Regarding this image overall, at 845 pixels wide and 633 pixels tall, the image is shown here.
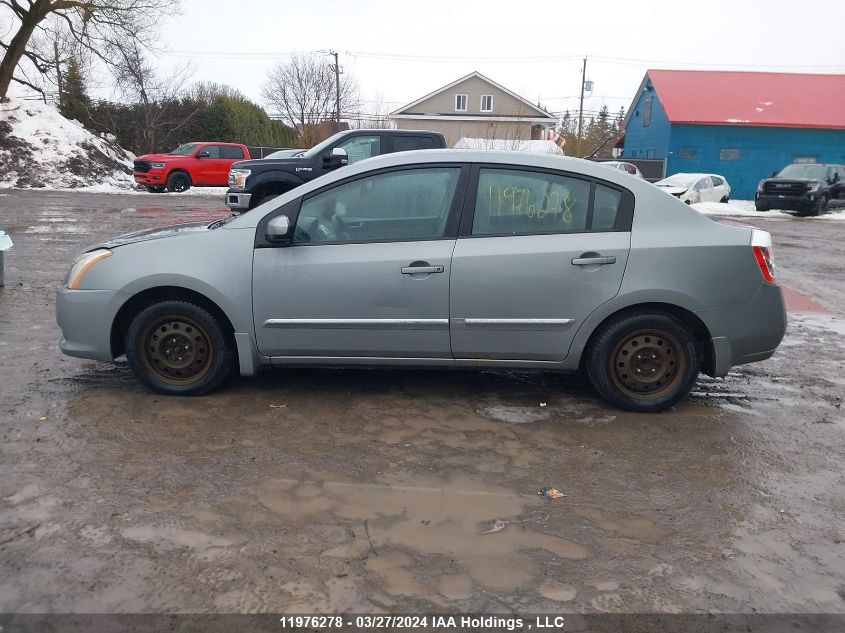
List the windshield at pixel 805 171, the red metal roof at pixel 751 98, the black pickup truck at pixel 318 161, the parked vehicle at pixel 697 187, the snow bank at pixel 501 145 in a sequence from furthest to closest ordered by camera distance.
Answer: the red metal roof at pixel 751 98
the snow bank at pixel 501 145
the windshield at pixel 805 171
the parked vehicle at pixel 697 187
the black pickup truck at pixel 318 161

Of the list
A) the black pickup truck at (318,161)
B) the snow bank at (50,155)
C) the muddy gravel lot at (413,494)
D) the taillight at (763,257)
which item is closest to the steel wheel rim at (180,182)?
the snow bank at (50,155)

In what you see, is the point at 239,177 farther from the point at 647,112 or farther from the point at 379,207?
the point at 647,112

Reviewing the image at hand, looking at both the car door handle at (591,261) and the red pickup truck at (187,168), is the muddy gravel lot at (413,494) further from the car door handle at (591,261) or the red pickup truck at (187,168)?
the red pickup truck at (187,168)

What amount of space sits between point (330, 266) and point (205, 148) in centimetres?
2244

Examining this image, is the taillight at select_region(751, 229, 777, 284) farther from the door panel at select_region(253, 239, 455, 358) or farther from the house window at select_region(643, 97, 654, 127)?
the house window at select_region(643, 97, 654, 127)

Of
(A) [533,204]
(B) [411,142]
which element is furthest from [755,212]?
(A) [533,204]

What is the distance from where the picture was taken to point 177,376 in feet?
15.3

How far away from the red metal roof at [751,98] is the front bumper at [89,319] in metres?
33.4

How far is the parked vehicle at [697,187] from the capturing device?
24438mm

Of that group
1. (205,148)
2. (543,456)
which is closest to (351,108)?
(205,148)

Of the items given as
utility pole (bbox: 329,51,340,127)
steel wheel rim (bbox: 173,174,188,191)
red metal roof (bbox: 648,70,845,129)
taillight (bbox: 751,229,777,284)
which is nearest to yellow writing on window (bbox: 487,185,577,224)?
taillight (bbox: 751,229,777,284)

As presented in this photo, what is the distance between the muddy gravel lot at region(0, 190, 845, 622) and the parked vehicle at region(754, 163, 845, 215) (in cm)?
2113

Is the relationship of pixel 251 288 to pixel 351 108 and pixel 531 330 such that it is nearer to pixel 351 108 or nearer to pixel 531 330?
pixel 531 330

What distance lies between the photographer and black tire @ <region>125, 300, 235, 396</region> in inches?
179
